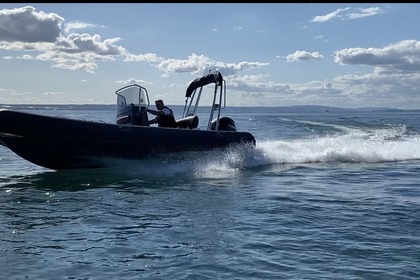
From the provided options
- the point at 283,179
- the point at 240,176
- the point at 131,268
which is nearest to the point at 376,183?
the point at 283,179

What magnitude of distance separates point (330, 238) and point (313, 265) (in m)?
0.99

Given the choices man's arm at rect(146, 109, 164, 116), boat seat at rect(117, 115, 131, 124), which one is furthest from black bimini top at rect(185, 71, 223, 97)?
boat seat at rect(117, 115, 131, 124)

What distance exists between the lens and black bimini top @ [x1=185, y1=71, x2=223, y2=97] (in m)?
12.0

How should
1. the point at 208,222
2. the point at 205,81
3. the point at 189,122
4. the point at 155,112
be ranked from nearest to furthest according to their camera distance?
the point at 208,222
the point at 155,112
the point at 189,122
the point at 205,81

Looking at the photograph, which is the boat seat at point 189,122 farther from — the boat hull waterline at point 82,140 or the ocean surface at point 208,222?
the ocean surface at point 208,222

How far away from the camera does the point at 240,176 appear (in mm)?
10883

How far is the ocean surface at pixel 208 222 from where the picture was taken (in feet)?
15.5

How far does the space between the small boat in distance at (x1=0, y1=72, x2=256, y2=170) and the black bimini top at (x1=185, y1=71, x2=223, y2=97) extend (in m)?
0.31

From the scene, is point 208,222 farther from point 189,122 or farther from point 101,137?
point 189,122

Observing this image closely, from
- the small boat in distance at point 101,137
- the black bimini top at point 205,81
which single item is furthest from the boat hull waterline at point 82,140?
the black bimini top at point 205,81

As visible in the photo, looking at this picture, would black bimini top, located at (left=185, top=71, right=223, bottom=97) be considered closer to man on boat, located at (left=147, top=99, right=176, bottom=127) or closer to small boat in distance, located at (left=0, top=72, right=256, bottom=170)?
small boat in distance, located at (left=0, top=72, right=256, bottom=170)

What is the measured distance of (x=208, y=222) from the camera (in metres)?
6.52

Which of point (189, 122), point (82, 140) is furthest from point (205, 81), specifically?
point (82, 140)

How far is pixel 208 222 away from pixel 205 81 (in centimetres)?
648
